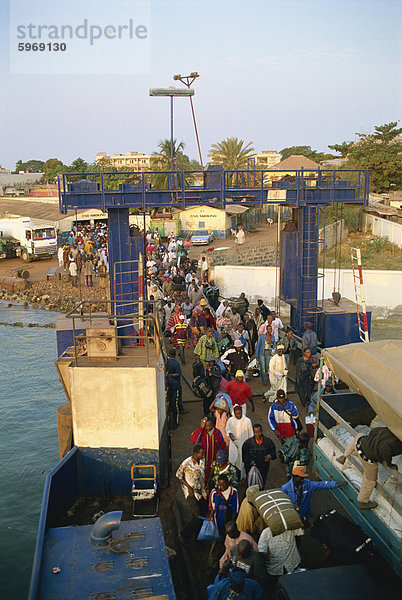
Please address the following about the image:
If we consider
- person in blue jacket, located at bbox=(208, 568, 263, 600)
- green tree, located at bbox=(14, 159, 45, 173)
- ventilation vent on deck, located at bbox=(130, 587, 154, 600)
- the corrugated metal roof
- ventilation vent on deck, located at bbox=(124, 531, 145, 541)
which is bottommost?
ventilation vent on deck, located at bbox=(130, 587, 154, 600)

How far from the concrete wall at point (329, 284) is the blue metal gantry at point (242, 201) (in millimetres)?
8048

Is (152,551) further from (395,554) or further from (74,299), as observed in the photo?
(74,299)

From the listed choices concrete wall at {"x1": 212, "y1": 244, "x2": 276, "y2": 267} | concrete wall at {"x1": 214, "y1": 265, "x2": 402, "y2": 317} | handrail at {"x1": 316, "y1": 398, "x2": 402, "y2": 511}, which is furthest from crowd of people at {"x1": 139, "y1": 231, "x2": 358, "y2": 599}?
concrete wall at {"x1": 212, "y1": 244, "x2": 276, "y2": 267}

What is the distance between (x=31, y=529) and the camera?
429 inches

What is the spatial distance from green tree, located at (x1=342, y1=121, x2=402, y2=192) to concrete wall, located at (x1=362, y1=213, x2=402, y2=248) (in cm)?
861

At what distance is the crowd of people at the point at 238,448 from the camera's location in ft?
19.2

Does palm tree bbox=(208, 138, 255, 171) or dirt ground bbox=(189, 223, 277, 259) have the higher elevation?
palm tree bbox=(208, 138, 255, 171)

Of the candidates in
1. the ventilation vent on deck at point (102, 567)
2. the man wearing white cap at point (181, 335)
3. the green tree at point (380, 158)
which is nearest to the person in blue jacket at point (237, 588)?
the ventilation vent on deck at point (102, 567)

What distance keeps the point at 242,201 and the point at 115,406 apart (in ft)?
26.7

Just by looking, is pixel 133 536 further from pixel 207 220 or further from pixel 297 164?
pixel 297 164

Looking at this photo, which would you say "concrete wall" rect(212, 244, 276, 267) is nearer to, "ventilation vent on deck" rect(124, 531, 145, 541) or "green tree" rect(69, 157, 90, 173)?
"ventilation vent on deck" rect(124, 531, 145, 541)

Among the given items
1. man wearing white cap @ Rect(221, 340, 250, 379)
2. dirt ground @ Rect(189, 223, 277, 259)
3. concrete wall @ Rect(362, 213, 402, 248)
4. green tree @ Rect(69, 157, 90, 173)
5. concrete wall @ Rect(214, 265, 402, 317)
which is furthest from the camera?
green tree @ Rect(69, 157, 90, 173)

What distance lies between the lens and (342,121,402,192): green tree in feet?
149

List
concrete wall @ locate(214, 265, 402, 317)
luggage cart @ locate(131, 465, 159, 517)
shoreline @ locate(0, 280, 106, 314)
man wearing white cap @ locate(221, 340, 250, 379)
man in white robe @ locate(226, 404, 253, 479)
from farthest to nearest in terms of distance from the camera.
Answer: shoreline @ locate(0, 280, 106, 314) < concrete wall @ locate(214, 265, 402, 317) < man wearing white cap @ locate(221, 340, 250, 379) < man in white robe @ locate(226, 404, 253, 479) < luggage cart @ locate(131, 465, 159, 517)
